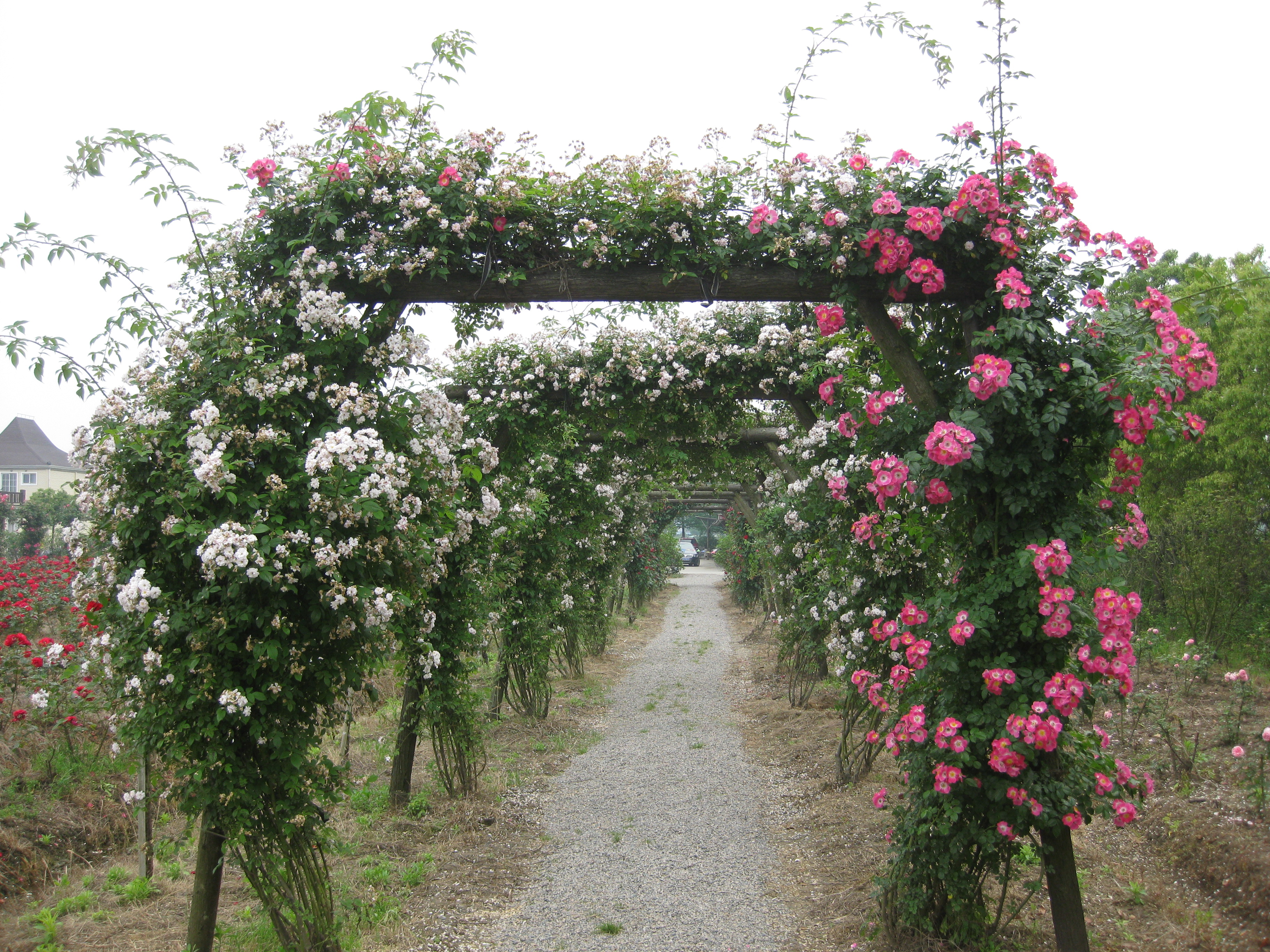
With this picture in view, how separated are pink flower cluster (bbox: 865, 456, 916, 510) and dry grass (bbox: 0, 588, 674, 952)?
7.97ft

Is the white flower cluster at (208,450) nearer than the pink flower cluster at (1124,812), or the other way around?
the white flower cluster at (208,450)

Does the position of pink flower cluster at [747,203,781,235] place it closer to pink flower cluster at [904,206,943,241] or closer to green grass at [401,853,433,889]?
pink flower cluster at [904,206,943,241]

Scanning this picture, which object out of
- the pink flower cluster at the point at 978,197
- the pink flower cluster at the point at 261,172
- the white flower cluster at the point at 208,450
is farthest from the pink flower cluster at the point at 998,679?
the pink flower cluster at the point at 261,172

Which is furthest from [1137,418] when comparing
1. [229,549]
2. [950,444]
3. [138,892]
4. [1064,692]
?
[138,892]

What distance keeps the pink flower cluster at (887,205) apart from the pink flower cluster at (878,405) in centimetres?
68

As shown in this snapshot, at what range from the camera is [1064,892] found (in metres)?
2.73

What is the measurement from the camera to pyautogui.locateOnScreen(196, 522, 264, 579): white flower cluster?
236cm

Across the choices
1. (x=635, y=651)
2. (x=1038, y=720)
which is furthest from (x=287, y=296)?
(x=635, y=651)

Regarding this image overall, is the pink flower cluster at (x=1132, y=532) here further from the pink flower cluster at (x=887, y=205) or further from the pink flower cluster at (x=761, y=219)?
the pink flower cluster at (x=761, y=219)

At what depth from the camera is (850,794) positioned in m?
5.06

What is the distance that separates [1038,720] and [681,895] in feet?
6.44

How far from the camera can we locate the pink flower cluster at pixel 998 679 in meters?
2.63

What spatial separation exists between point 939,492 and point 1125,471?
0.67 meters

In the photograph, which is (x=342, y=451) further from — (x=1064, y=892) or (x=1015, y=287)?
(x=1064, y=892)
